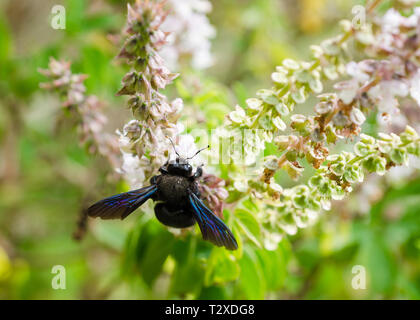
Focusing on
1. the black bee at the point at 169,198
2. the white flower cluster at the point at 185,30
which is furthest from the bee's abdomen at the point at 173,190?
the white flower cluster at the point at 185,30

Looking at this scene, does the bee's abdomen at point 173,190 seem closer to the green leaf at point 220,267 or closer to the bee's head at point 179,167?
the bee's head at point 179,167

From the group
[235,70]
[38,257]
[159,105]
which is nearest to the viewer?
[159,105]

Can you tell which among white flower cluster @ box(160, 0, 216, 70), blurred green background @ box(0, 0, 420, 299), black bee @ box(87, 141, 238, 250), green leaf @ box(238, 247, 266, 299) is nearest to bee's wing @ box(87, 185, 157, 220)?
black bee @ box(87, 141, 238, 250)

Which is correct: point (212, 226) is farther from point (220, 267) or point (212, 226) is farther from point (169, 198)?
point (220, 267)

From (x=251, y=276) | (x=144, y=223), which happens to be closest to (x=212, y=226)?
(x=251, y=276)
